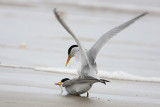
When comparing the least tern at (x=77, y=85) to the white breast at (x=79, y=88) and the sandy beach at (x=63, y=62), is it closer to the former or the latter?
the white breast at (x=79, y=88)

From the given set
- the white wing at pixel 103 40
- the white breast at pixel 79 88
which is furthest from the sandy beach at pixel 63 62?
the white wing at pixel 103 40

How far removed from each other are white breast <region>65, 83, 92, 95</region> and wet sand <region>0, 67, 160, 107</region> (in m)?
0.10

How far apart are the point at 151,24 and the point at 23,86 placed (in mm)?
13008

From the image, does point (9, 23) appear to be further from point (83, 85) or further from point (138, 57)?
point (83, 85)

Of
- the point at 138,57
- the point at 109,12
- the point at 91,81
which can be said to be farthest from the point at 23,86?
the point at 109,12

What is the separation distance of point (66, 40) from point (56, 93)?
679 centimetres

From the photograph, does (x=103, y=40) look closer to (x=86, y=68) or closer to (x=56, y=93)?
(x=86, y=68)

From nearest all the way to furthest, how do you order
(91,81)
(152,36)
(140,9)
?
1. (91,81)
2. (152,36)
3. (140,9)

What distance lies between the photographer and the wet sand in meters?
6.61

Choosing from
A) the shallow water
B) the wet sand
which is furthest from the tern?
the shallow water

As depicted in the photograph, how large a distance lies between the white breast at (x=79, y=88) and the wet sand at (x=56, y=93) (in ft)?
0.34

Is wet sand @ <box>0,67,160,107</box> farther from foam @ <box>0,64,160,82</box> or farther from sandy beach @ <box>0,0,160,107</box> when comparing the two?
foam @ <box>0,64,160,82</box>

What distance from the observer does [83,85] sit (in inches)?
288

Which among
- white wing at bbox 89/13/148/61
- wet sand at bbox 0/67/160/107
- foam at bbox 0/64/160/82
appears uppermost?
white wing at bbox 89/13/148/61
